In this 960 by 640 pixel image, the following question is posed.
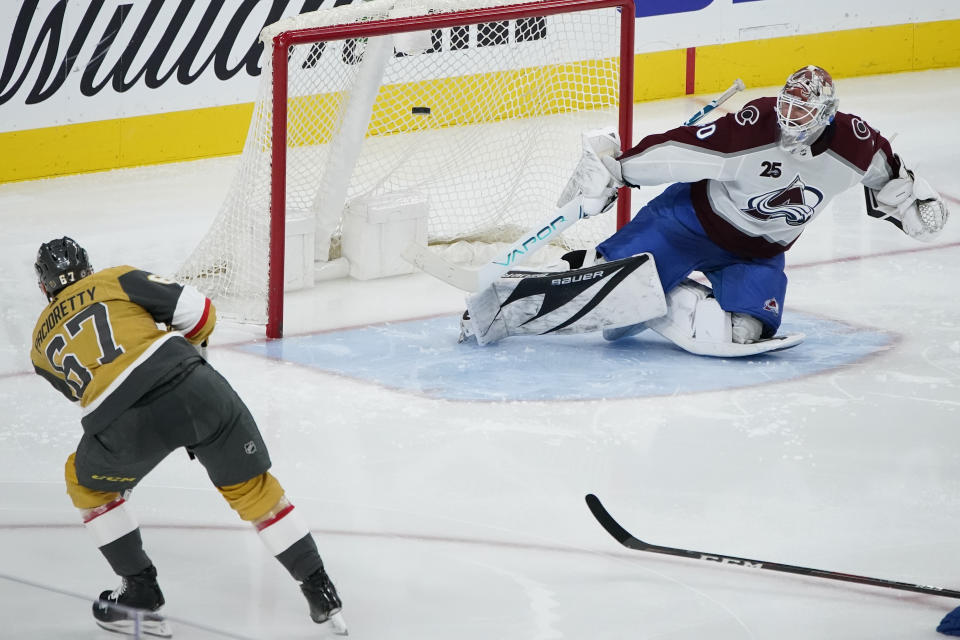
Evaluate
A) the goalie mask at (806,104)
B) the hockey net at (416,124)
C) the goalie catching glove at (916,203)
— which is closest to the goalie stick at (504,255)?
the hockey net at (416,124)

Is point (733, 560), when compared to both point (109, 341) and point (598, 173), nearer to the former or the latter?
point (109, 341)

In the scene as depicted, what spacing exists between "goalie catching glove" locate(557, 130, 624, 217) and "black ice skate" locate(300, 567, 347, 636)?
6.51 feet

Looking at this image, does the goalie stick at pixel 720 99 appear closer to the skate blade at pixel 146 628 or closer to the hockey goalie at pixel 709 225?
the hockey goalie at pixel 709 225

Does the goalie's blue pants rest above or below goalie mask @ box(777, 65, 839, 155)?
below

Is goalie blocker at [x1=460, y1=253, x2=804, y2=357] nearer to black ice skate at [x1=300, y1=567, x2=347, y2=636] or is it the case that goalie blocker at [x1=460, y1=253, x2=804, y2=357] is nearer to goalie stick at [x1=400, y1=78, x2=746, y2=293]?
goalie stick at [x1=400, y1=78, x2=746, y2=293]

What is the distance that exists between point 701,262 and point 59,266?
2380 mm

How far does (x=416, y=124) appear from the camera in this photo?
19.7 feet

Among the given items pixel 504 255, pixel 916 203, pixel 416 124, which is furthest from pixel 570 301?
pixel 416 124

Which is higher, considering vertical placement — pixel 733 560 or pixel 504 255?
pixel 504 255

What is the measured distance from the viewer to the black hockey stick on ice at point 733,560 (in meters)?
3.12

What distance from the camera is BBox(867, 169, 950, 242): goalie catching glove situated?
4633 millimetres

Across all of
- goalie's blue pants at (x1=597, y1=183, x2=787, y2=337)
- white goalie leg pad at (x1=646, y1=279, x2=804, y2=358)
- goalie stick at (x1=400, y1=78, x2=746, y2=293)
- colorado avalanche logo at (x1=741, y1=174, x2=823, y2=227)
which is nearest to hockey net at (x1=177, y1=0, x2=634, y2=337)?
goalie stick at (x1=400, y1=78, x2=746, y2=293)

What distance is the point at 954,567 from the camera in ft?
10.8

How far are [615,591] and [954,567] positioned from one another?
74 cm
